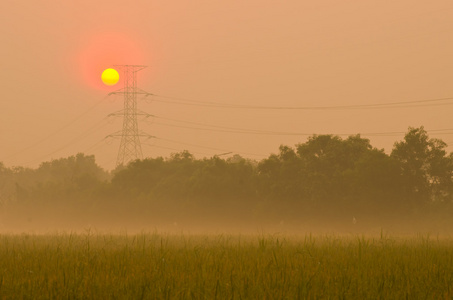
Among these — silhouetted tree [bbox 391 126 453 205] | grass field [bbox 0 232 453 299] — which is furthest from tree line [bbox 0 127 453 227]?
grass field [bbox 0 232 453 299]

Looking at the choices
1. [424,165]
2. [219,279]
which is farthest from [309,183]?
[219,279]

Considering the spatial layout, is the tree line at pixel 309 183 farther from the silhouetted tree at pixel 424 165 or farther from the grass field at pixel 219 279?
the grass field at pixel 219 279

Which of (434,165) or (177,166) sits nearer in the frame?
(434,165)

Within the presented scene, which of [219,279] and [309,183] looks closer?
[219,279]

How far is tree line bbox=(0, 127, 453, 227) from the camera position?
62.6 metres

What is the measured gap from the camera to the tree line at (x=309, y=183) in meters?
62.6

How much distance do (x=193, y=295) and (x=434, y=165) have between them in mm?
63568

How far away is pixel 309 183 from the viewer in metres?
66.2

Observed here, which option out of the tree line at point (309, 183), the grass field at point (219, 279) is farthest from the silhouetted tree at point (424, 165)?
the grass field at point (219, 279)

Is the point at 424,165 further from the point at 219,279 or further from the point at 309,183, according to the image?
the point at 219,279

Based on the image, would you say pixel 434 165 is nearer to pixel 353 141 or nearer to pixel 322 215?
pixel 353 141

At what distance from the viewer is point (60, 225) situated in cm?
9219

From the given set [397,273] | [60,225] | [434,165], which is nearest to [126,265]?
[397,273]

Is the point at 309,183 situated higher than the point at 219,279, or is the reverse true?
the point at 309,183
